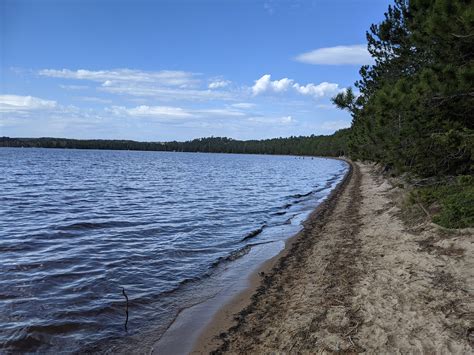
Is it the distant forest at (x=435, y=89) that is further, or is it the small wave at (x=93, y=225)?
the small wave at (x=93, y=225)

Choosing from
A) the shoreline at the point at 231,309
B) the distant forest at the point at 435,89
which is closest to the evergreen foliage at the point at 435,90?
the distant forest at the point at 435,89

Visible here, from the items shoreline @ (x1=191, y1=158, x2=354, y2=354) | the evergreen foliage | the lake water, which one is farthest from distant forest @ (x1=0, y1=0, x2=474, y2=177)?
the lake water

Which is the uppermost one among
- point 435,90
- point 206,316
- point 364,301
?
point 435,90

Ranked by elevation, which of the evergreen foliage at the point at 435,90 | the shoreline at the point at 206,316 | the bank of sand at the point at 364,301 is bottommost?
the shoreline at the point at 206,316

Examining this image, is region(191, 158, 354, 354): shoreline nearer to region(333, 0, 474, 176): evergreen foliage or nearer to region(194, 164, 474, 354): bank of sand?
region(194, 164, 474, 354): bank of sand

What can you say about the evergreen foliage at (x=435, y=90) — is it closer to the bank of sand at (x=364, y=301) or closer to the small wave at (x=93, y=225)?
the bank of sand at (x=364, y=301)

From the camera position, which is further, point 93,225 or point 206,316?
point 93,225

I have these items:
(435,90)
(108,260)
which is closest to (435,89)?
(435,90)

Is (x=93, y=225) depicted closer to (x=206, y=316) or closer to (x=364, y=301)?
(x=206, y=316)

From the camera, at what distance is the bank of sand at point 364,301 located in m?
5.68

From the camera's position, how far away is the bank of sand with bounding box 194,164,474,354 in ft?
18.6

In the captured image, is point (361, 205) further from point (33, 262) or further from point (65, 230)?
point (33, 262)

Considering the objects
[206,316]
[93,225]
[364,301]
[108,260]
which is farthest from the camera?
[93,225]

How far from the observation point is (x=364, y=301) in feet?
23.4
